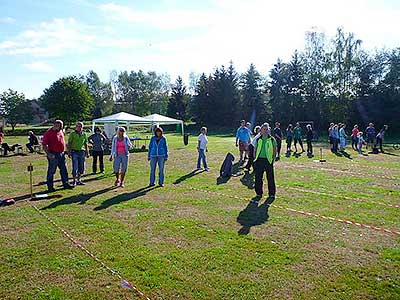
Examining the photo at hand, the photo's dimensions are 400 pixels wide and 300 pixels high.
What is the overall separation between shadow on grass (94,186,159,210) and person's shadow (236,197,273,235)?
2944 mm

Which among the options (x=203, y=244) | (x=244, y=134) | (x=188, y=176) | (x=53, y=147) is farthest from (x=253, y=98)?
(x=203, y=244)

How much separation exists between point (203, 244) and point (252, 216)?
76.5 inches

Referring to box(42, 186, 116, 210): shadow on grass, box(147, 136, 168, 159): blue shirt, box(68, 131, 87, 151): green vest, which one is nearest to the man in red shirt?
box(68, 131, 87, 151): green vest

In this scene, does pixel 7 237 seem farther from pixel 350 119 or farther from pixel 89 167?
pixel 350 119

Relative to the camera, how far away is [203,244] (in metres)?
5.97

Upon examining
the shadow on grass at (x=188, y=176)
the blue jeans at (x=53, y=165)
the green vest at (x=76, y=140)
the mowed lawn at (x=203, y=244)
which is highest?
the green vest at (x=76, y=140)

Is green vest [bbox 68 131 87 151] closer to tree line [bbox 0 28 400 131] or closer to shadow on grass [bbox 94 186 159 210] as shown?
shadow on grass [bbox 94 186 159 210]

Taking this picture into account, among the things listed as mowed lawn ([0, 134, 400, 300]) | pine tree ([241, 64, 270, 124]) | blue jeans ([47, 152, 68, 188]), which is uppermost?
pine tree ([241, 64, 270, 124])

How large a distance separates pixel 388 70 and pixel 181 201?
1824 inches

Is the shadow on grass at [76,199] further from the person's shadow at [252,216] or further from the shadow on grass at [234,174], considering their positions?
the person's shadow at [252,216]

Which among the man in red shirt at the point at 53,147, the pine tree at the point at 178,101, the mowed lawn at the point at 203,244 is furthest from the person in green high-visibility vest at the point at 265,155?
the pine tree at the point at 178,101

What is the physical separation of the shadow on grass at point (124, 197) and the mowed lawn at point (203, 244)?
26mm

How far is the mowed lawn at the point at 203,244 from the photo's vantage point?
4.53m

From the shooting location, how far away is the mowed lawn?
4527 millimetres
